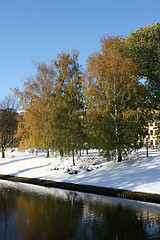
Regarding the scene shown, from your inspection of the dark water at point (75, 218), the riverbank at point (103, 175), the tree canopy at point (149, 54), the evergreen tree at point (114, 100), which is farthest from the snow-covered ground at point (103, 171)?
the tree canopy at point (149, 54)

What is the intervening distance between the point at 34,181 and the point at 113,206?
13353 mm

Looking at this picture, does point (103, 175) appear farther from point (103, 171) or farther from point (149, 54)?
point (149, 54)

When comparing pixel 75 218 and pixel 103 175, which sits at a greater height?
pixel 103 175

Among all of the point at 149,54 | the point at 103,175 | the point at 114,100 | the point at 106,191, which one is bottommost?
the point at 106,191

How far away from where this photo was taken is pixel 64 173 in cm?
3148

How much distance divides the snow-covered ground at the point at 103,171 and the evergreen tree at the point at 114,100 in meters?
1.85

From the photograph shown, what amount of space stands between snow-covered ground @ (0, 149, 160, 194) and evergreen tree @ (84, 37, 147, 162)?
1847mm

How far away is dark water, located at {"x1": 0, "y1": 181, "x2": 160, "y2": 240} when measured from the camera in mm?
11445

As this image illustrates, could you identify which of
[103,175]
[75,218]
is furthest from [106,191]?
[75,218]

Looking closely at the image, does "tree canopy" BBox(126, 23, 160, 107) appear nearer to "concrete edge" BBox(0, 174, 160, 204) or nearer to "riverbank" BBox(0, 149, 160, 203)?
"riverbank" BBox(0, 149, 160, 203)

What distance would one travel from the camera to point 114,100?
28500mm

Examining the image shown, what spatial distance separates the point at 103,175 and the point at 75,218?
42.9 ft

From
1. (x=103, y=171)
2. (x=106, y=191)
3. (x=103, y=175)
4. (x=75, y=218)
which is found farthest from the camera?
(x=103, y=171)

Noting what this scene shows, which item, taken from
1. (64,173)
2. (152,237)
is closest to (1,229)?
(152,237)
